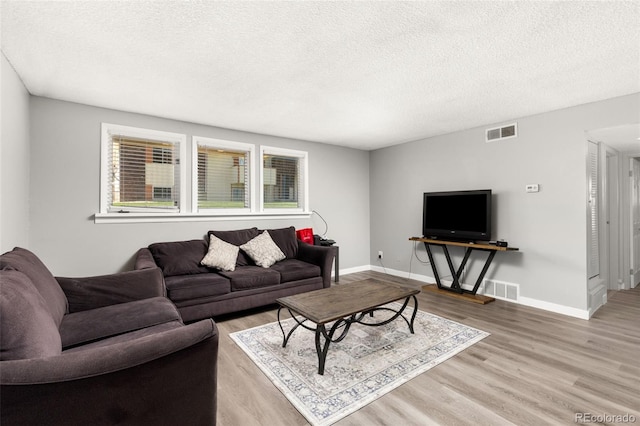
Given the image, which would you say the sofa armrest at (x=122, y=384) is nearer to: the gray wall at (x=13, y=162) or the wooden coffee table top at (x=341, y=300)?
the wooden coffee table top at (x=341, y=300)

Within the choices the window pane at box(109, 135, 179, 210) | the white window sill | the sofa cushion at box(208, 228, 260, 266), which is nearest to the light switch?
the white window sill

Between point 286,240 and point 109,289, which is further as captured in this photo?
point 286,240

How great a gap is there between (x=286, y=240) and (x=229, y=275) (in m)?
1.23

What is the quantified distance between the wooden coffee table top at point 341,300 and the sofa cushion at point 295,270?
943 millimetres

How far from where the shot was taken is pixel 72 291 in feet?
7.29

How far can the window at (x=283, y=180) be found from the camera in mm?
4730

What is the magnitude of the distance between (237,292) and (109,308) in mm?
1346

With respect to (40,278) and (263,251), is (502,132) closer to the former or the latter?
(263,251)

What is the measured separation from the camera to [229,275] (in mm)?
3359

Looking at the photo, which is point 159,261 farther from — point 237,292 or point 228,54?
point 228,54

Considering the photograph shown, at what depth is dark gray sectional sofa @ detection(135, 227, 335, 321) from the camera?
307cm

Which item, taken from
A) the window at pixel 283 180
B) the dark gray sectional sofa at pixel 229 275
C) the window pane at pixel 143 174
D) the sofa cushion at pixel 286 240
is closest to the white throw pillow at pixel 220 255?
the dark gray sectional sofa at pixel 229 275

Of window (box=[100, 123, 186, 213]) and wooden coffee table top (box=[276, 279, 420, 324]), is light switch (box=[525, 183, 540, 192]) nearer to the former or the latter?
wooden coffee table top (box=[276, 279, 420, 324])

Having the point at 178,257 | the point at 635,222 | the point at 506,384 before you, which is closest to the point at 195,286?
the point at 178,257
